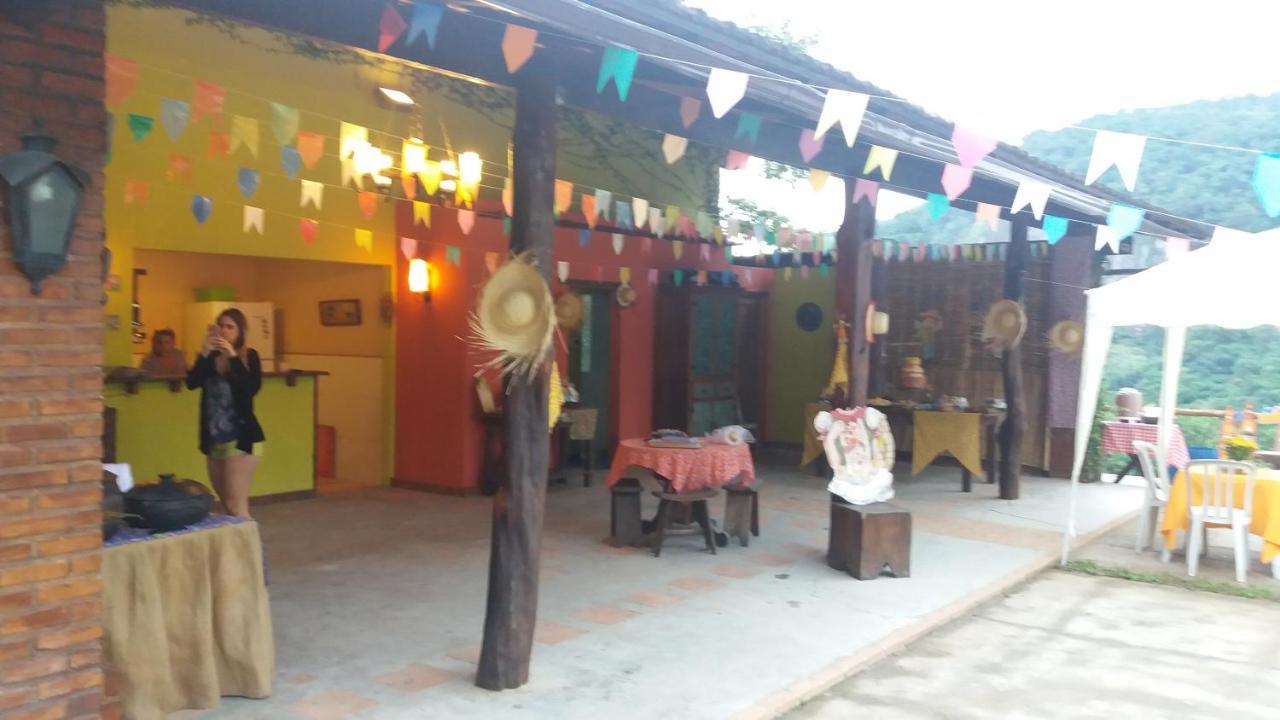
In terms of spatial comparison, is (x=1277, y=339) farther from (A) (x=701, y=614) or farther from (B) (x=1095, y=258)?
→ (A) (x=701, y=614)

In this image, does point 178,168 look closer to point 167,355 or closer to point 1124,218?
point 167,355

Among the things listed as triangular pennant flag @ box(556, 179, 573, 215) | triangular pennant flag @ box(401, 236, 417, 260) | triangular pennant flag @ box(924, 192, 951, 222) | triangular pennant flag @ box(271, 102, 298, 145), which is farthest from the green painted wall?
triangular pennant flag @ box(924, 192, 951, 222)

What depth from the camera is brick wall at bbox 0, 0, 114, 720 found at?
2.74m

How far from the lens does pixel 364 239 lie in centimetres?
819

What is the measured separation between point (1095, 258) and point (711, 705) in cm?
840

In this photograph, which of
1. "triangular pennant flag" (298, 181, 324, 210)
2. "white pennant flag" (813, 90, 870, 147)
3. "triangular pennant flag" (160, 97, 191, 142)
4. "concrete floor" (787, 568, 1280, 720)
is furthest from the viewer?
"triangular pennant flag" (298, 181, 324, 210)

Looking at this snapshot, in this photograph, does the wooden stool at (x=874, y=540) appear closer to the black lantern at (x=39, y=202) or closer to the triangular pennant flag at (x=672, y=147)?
the triangular pennant flag at (x=672, y=147)

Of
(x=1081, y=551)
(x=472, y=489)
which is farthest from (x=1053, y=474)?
(x=472, y=489)

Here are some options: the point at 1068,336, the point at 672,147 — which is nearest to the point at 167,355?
the point at 672,147

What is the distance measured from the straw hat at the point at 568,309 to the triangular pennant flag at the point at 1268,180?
6.18 metres

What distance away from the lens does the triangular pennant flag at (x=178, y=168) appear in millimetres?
6883

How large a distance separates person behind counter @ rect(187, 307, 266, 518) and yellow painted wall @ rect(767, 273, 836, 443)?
7823mm

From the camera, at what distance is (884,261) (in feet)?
34.5

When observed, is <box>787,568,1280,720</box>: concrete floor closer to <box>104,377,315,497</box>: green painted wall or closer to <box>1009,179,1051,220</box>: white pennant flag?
<box>1009,179,1051,220</box>: white pennant flag
